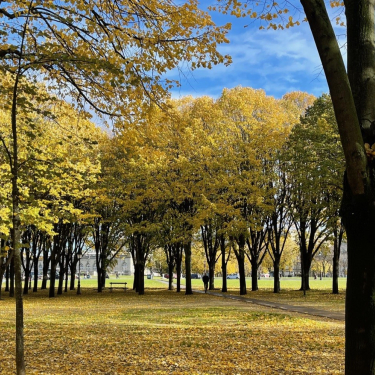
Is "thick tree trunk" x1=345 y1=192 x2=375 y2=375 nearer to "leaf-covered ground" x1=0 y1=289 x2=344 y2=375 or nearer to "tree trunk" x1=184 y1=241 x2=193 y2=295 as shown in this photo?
"leaf-covered ground" x1=0 y1=289 x2=344 y2=375

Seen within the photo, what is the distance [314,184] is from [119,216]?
43.7 feet

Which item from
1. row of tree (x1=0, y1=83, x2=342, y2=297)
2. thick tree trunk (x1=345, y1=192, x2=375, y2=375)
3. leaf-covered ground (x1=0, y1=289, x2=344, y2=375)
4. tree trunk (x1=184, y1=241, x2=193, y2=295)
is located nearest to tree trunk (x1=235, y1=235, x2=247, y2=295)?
row of tree (x1=0, y1=83, x2=342, y2=297)

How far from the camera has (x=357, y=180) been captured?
9.85 ft

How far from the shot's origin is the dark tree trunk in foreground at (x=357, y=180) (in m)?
2.93

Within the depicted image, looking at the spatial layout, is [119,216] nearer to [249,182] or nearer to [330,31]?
[249,182]

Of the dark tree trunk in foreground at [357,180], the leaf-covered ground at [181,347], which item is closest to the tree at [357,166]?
the dark tree trunk in foreground at [357,180]

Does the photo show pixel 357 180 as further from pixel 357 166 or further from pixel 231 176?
pixel 231 176

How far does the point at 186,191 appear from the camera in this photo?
22.4 metres

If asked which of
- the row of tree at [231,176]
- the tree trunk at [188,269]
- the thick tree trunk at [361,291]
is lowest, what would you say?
the tree trunk at [188,269]

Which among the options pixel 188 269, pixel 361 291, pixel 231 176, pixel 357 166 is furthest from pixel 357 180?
pixel 188 269

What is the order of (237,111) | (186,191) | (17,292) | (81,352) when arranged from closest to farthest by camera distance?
(17,292)
(81,352)
(186,191)
(237,111)

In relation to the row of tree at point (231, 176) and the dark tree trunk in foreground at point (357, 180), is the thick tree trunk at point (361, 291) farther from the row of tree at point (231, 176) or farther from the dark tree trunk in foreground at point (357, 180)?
the row of tree at point (231, 176)

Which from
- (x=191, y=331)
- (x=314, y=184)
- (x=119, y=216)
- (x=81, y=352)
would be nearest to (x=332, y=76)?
(x=81, y=352)

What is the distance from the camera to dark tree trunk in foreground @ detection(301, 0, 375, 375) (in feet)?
9.62
